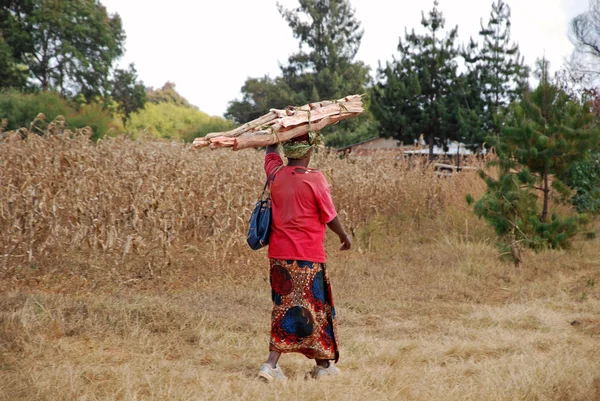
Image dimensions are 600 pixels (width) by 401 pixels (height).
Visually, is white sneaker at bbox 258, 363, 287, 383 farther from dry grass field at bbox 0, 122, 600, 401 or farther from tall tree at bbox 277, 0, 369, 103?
tall tree at bbox 277, 0, 369, 103

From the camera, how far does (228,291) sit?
728 cm

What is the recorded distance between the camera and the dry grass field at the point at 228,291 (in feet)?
13.8

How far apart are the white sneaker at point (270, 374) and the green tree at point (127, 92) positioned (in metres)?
35.6

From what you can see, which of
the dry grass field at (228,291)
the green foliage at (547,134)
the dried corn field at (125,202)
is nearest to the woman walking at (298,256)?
the dry grass field at (228,291)

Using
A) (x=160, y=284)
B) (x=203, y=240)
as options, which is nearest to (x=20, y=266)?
(x=160, y=284)

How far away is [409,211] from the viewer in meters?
12.0

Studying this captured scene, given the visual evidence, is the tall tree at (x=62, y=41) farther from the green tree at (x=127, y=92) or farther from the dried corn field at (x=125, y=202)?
the dried corn field at (x=125, y=202)

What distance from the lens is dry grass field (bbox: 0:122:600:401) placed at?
4219 millimetres


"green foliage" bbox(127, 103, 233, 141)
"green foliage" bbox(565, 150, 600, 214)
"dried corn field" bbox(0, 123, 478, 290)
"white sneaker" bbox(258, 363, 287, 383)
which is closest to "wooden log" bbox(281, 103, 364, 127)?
"white sneaker" bbox(258, 363, 287, 383)

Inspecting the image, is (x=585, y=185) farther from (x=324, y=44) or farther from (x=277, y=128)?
(x=324, y=44)

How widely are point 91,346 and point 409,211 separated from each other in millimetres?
8016

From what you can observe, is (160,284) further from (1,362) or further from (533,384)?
(533,384)

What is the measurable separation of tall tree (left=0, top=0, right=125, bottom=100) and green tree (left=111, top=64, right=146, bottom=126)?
1628mm

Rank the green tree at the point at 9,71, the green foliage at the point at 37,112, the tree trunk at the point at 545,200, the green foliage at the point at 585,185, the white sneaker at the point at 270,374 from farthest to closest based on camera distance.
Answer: the green tree at the point at 9,71 → the green foliage at the point at 37,112 → the green foliage at the point at 585,185 → the tree trunk at the point at 545,200 → the white sneaker at the point at 270,374
